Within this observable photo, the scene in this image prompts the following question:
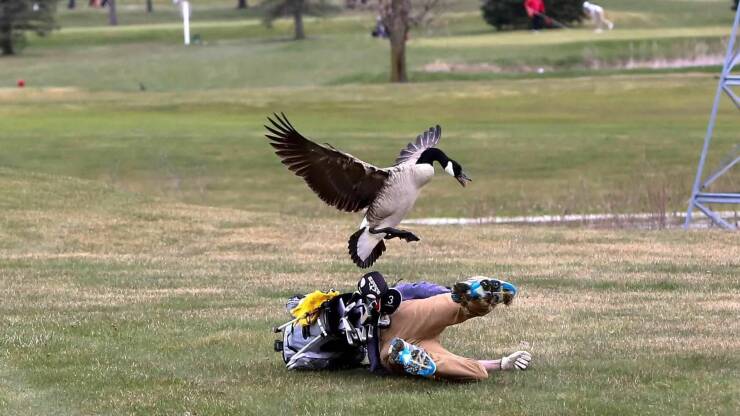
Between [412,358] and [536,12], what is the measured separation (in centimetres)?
5253

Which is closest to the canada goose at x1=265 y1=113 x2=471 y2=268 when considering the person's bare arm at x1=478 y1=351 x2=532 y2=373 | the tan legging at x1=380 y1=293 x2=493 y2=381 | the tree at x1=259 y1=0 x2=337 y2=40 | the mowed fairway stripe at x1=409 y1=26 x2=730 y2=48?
the tan legging at x1=380 y1=293 x2=493 y2=381

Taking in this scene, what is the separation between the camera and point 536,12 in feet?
193

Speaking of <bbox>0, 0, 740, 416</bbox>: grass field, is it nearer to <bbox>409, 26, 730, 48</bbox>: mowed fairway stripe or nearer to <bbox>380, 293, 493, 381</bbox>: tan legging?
<bbox>380, 293, 493, 381</bbox>: tan legging

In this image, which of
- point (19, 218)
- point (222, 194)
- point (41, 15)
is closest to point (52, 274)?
point (19, 218)

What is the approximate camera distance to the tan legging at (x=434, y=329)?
7.71 m

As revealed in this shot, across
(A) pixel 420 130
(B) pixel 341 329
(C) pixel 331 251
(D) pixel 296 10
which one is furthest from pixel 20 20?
(B) pixel 341 329

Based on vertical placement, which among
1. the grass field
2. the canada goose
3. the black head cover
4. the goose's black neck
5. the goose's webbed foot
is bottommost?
the grass field

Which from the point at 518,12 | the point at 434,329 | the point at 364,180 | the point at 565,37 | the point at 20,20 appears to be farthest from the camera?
the point at 20,20

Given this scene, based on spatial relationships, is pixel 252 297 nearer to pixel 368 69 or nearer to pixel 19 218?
pixel 19 218

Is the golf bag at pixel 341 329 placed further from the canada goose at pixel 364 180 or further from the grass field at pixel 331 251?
the canada goose at pixel 364 180

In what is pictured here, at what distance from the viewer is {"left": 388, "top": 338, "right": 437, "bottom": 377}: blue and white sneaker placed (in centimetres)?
764

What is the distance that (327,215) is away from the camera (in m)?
21.4

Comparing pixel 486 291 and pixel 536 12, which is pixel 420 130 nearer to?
pixel 486 291

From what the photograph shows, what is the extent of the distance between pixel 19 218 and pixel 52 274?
468 centimetres
